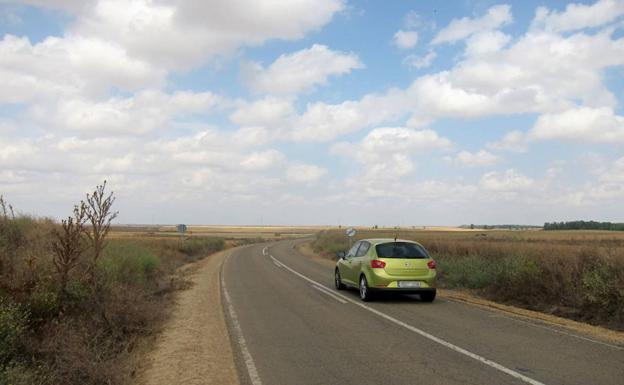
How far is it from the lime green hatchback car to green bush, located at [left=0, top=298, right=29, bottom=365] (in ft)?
27.4

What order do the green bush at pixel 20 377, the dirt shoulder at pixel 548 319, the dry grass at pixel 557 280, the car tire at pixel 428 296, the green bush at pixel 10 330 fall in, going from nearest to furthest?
A: the green bush at pixel 20 377, the green bush at pixel 10 330, the dirt shoulder at pixel 548 319, the dry grass at pixel 557 280, the car tire at pixel 428 296

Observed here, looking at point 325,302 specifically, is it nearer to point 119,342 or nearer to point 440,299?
point 440,299

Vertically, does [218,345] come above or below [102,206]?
below

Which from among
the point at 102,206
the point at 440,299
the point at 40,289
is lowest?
the point at 440,299

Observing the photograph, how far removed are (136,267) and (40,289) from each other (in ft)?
24.8

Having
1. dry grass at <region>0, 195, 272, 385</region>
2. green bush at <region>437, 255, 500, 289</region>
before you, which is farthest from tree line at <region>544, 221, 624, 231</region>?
dry grass at <region>0, 195, 272, 385</region>

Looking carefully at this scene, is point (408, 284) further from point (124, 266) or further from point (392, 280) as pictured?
point (124, 266)

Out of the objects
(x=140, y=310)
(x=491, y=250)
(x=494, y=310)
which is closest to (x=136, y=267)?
(x=140, y=310)

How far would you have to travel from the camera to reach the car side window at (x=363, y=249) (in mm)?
14503

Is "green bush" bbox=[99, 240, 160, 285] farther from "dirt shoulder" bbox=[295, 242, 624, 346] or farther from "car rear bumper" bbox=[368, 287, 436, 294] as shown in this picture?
"dirt shoulder" bbox=[295, 242, 624, 346]

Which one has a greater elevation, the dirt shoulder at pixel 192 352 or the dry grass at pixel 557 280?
the dry grass at pixel 557 280

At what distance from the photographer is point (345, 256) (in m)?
16.0

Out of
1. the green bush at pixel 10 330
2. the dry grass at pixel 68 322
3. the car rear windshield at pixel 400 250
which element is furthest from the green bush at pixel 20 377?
the car rear windshield at pixel 400 250

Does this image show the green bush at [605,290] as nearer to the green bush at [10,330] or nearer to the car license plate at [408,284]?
the car license plate at [408,284]
